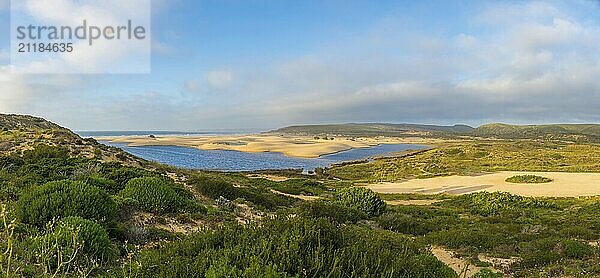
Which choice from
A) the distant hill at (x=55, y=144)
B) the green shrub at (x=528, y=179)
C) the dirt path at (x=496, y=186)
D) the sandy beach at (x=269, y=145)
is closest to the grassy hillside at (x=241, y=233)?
the distant hill at (x=55, y=144)

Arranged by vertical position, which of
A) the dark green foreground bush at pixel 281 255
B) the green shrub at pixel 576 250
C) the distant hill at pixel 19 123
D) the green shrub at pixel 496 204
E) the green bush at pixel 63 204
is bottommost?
the green shrub at pixel 496 204

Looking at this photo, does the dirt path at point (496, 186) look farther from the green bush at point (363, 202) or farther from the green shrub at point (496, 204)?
the green bush at point (363, 202)

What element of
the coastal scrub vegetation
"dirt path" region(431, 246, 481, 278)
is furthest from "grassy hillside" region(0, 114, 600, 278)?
the coastal scrub vegetation

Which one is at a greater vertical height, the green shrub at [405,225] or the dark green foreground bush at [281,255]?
the dark green foreground bush at [281,255]

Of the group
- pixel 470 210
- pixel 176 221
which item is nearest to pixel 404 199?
pixel 470 210

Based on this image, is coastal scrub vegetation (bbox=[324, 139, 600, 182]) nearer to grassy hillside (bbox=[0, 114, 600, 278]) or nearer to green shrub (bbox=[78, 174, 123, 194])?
grassy hillside (bbox=[0, 114, 600, 278])

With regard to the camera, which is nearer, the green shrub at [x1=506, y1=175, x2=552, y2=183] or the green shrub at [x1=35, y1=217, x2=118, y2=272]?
the green shrub at [x1=35, y1=217, x2=118, y2=272]

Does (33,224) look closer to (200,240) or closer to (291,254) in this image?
(200,240)
